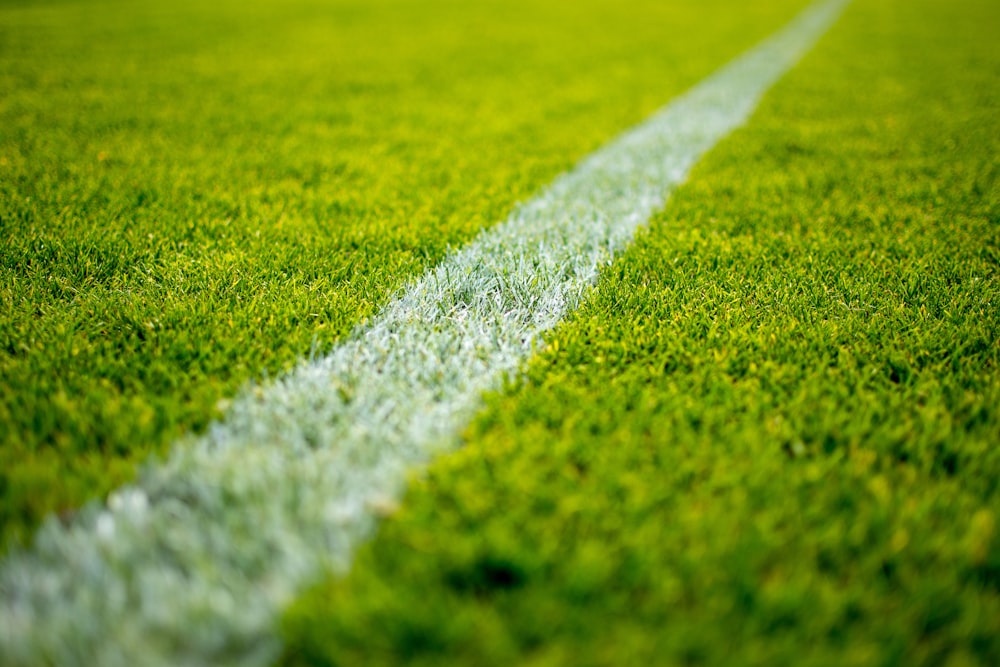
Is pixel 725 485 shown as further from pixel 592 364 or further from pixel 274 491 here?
pixel 274 491

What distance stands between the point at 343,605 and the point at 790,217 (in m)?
2.20

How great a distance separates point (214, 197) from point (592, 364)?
1761 millimetres

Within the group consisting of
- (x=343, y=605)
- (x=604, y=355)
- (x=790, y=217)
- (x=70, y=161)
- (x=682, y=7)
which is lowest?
(x=343, y=605)

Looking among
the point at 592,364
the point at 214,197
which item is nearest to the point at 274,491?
the point at 592,364

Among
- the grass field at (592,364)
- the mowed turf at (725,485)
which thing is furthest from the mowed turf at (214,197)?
the mowed turf at (725,485)

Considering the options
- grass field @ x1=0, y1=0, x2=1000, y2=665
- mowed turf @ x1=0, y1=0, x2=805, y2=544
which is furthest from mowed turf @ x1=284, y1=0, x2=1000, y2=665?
mowed turf @ x1=0, y1=0, x2=805, y2=544

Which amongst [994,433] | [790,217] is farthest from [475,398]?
[790,217]

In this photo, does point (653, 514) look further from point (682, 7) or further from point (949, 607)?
point (682, 7)

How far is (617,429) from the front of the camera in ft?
4.03

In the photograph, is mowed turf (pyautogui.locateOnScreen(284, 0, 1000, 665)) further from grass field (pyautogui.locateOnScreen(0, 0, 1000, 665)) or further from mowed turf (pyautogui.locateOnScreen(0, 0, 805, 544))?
mowed turf (pyautogui.locateOnScreen(0, 0, 805, 544))

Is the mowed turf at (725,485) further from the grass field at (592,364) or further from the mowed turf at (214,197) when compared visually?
the mowed turf at (214,197)

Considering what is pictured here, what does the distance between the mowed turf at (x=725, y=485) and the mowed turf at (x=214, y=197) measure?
23.0 inches

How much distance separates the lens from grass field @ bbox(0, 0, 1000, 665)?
34.7 inches

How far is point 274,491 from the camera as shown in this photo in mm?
1062
